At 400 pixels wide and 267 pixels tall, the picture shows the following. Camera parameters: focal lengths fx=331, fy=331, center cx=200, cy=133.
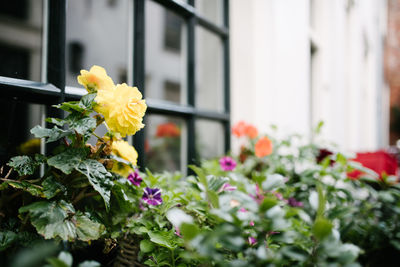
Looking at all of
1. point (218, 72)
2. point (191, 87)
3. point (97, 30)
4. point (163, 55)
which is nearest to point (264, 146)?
point (191, 87)

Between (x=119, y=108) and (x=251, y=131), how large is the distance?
3.13ft

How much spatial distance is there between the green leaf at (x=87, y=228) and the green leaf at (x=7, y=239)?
0.12 m

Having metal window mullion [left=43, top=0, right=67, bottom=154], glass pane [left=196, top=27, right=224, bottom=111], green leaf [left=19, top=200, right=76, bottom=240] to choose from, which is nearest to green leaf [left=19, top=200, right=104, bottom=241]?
green leaf [left=19, top=200, right=76, bottom=240]

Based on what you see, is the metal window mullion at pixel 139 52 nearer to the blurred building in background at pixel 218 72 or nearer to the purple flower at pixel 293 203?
the blurred building in background at pixel 218 72

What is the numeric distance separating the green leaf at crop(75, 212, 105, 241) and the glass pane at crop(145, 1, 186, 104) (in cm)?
372

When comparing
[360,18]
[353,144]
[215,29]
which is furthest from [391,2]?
[215,29]

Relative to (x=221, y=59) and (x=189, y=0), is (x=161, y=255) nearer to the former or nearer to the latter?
(x=189, y=0)

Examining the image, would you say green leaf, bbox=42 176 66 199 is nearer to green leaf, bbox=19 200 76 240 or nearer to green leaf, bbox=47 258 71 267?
green leaf, bbox=19 200 76 240

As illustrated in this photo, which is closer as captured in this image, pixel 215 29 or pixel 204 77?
pixel 215 29

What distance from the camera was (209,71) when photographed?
2137mm

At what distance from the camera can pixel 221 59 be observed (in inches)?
74.2

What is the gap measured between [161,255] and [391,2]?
1231 cm

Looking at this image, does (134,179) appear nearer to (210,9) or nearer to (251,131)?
(251,131)

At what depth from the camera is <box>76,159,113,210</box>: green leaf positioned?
0.69 metres
